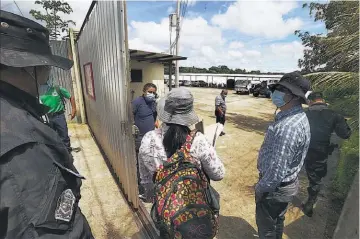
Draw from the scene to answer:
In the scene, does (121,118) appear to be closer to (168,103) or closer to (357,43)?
(168,103)

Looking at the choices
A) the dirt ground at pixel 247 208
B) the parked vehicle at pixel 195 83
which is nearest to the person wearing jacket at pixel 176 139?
the dirt ground at pixel 247 208

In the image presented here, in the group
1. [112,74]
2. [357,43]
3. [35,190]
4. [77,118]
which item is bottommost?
[77,118]

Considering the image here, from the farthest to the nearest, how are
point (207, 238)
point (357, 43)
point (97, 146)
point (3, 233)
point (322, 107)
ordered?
point (97, 146)
point (357, 43)
point (322, 107)
point (207, 238)
point (3, 233)

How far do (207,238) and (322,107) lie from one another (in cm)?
265

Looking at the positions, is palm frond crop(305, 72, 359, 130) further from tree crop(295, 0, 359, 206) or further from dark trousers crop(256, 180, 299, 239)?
dark trousers crop(256, 180, 299, 239)

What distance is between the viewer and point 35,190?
97cm

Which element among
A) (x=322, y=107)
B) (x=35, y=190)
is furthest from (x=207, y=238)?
(x=322, y=107)

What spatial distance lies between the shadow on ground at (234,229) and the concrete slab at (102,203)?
1057 millimetres

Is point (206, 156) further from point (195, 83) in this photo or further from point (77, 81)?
point (195, 83)

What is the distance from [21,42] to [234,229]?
2.94m

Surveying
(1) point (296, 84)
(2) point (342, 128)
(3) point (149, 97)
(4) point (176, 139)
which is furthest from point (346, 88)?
(4) point (176, 139)

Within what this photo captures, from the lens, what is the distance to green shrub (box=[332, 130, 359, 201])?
10.2 feet

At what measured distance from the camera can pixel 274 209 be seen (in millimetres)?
2129

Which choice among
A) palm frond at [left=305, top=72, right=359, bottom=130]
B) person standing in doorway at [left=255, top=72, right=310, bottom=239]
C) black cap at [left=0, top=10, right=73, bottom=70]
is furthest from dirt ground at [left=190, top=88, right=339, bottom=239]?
black cap at [left=0, top=10, right=73, bottom=70]
